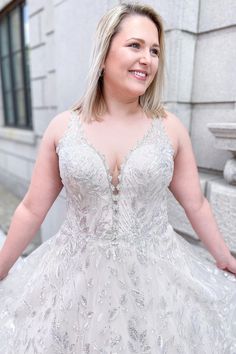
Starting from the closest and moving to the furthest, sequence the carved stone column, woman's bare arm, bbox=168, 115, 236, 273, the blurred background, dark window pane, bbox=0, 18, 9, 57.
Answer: woman's bare arm, bbox=168, 115, 236, 273
the carved stone column
the blurred background
dark window pane, bbox=0, 18, 9, 57

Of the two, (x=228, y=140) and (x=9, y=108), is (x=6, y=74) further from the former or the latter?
(x=228, y=140)

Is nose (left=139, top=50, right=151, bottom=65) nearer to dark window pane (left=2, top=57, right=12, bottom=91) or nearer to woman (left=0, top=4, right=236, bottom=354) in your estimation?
woman (left=0, top=4, right=236, bottom=354)

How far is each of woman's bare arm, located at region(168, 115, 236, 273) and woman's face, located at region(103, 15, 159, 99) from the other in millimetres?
313

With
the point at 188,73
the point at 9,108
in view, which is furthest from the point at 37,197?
the point at 9,108

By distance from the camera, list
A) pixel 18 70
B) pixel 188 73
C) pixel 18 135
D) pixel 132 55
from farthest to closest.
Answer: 1. pixel 18 70
2. pixel 18 135
3. pixel 188 73
4. pixel 132 55

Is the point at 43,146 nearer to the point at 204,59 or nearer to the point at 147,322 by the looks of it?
the point at 147,322

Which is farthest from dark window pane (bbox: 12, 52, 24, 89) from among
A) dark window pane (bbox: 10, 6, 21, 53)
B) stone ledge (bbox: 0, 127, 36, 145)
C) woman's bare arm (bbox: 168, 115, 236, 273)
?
woman's bare arm (bbox: 168, 115, 236, 273)

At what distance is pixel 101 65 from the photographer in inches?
56.3

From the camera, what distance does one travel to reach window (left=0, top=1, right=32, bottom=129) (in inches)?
240

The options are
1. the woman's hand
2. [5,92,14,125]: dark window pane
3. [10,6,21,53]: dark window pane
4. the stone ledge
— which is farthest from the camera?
[5,92,14,125]: dark window pane

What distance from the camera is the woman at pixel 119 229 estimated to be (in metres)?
1.39

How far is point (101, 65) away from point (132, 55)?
0.17 m

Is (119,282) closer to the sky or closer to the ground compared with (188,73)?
closer to the ground

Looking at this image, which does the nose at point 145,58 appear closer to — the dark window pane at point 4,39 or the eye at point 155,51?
the eye at point 155,51
